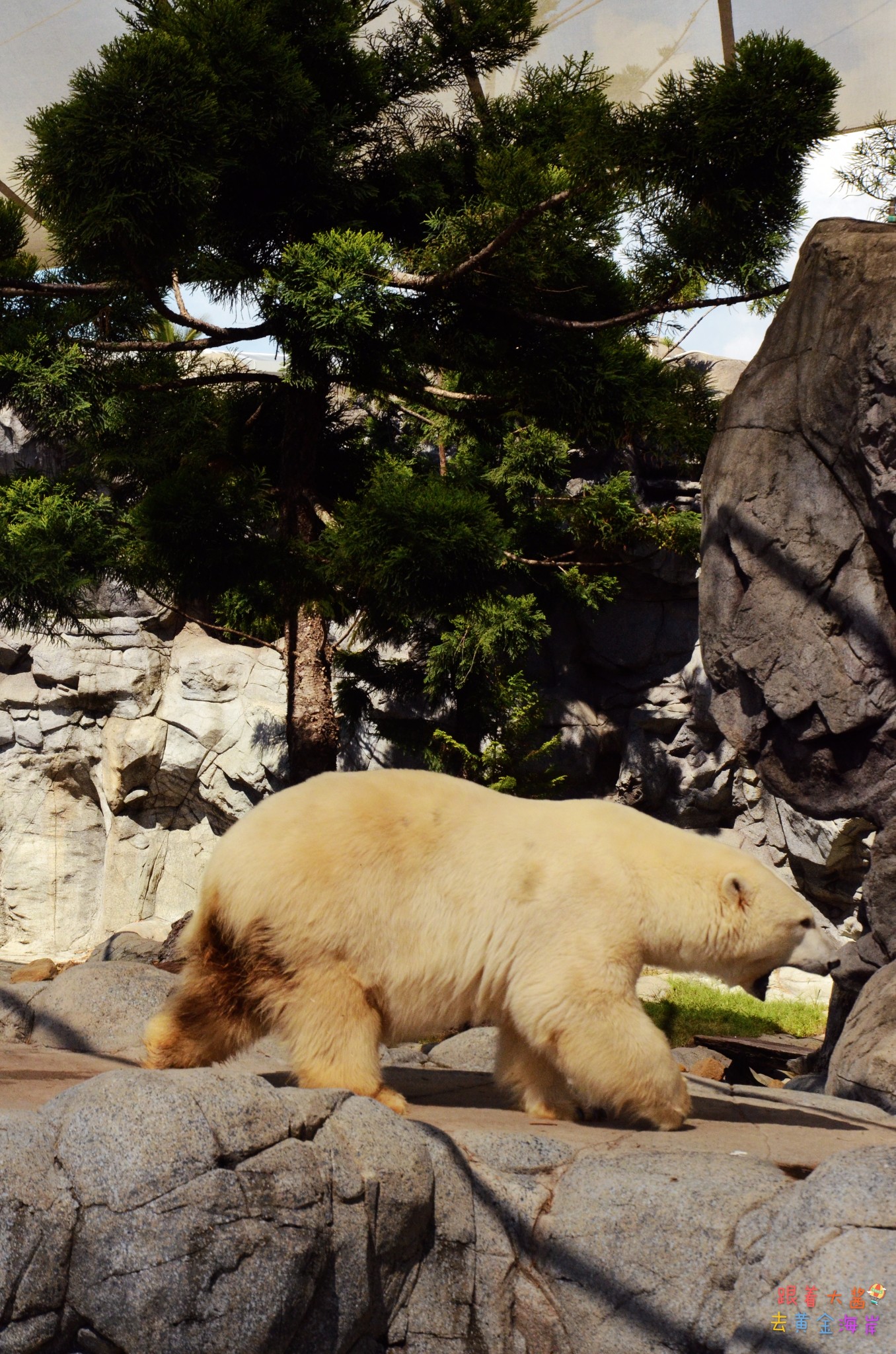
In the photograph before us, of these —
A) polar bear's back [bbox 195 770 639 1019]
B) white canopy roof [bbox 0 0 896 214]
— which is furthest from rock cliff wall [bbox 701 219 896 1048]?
white canopy roof [bbox 0 0 896 214]

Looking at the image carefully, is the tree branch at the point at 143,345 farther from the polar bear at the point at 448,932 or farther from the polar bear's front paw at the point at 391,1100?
the polar bear's front paw at the point at 391,1100

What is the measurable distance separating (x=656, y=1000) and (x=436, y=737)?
3.45m

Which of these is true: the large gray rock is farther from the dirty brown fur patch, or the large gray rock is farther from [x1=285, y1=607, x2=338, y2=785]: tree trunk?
[x1=285, y1=607, x2=338, y2=785]: tree trunk

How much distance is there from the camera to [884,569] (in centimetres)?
645

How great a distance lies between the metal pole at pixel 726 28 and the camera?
1251 cm

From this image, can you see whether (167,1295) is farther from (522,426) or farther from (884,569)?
(522,426)

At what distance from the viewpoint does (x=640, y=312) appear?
841cm

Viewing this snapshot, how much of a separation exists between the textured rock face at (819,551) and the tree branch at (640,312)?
1.18 meters

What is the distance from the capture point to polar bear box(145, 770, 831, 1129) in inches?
127

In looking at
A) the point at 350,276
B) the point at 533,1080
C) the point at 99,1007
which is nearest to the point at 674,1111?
the point at 533,1080

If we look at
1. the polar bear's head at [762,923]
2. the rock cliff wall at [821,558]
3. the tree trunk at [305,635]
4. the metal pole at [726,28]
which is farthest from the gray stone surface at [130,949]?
the metal pole at [726,28]

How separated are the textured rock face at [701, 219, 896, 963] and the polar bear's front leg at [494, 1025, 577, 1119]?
124 inches

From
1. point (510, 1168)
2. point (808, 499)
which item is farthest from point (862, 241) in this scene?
point (510, 1168)

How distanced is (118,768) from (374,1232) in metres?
12.2
